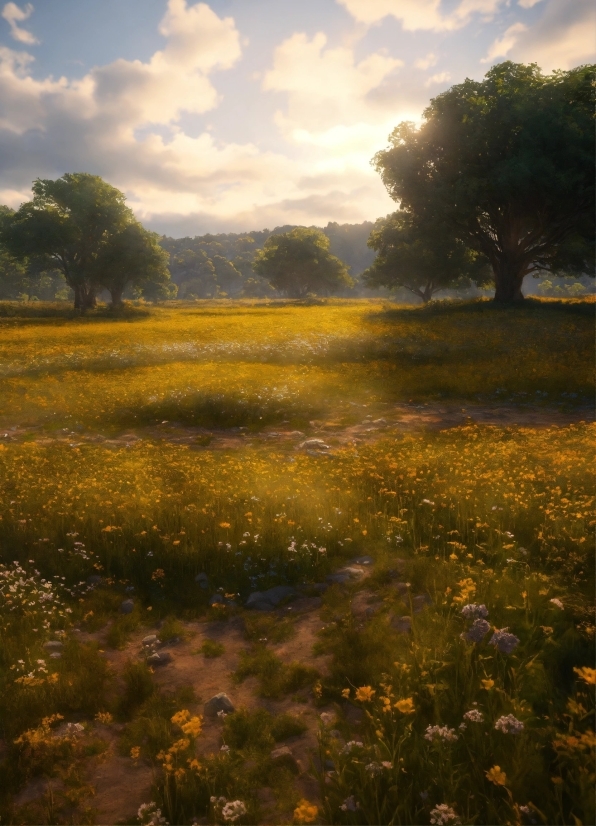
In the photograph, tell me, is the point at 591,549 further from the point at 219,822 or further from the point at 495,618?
the point at 219,822

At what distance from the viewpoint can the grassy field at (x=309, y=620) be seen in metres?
3.95

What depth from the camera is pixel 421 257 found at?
57.9 meters

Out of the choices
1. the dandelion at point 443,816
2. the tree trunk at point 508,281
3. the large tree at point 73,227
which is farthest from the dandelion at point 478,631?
the large tree at point 73,227

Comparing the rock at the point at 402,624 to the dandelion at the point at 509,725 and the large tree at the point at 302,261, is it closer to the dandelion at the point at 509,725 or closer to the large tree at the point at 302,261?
the dandelion at the point at 509,725

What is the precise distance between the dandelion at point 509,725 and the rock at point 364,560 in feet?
12.4

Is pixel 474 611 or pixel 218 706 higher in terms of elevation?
pixel 474 611

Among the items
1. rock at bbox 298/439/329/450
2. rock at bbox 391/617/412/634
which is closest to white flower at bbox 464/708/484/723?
rock at bbox 391/617/412/634

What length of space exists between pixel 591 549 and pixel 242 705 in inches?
187

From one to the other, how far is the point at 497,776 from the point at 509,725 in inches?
19.1

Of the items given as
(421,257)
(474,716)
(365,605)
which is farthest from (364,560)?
(421,257)

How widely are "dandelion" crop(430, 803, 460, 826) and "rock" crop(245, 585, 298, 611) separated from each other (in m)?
3.67

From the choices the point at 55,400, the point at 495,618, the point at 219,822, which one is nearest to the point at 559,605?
the point at 495,618

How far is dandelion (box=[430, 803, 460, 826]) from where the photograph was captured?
342 cm

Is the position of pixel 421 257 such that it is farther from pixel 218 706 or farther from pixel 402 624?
pixel 218 706
